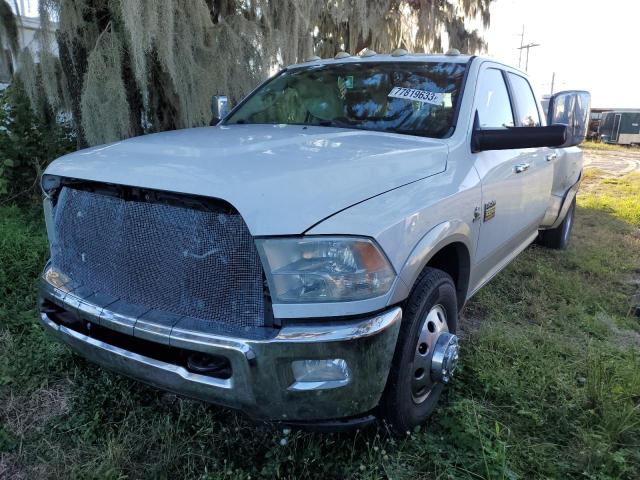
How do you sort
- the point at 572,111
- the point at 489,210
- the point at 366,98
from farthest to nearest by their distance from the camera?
the point at 572,111 < the point at 366,98 < the point at 489,210

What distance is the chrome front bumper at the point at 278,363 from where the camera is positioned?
1.73 metres

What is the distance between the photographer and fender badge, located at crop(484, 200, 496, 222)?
9.48ft

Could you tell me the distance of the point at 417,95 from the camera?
10.00 feet

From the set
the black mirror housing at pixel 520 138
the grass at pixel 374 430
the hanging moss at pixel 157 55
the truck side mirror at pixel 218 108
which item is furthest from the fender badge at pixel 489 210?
the hanging moss at pixel 157 55

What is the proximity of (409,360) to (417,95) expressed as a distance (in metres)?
1.67

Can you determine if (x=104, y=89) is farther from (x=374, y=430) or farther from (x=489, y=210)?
(x=374, y=430)

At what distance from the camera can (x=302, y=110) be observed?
3.38 metres

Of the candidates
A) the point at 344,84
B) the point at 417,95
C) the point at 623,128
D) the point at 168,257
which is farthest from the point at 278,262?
the point at 623,128

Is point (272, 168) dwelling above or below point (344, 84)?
below

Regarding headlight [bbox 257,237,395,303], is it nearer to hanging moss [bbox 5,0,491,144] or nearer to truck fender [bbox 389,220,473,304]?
truck fender [bbox 389,220,473,304]

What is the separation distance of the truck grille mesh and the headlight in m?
0.09

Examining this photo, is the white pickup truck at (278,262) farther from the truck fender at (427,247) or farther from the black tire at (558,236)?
the black tire at (558,236)

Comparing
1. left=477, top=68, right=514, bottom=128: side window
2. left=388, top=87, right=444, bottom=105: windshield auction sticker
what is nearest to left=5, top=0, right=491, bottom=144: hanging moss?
left=388, top=87, right=444, bottom=105: windshield auction sticker

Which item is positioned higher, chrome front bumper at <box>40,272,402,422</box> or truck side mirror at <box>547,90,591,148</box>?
truck side mirror at <box>547,90,591,148</box>
